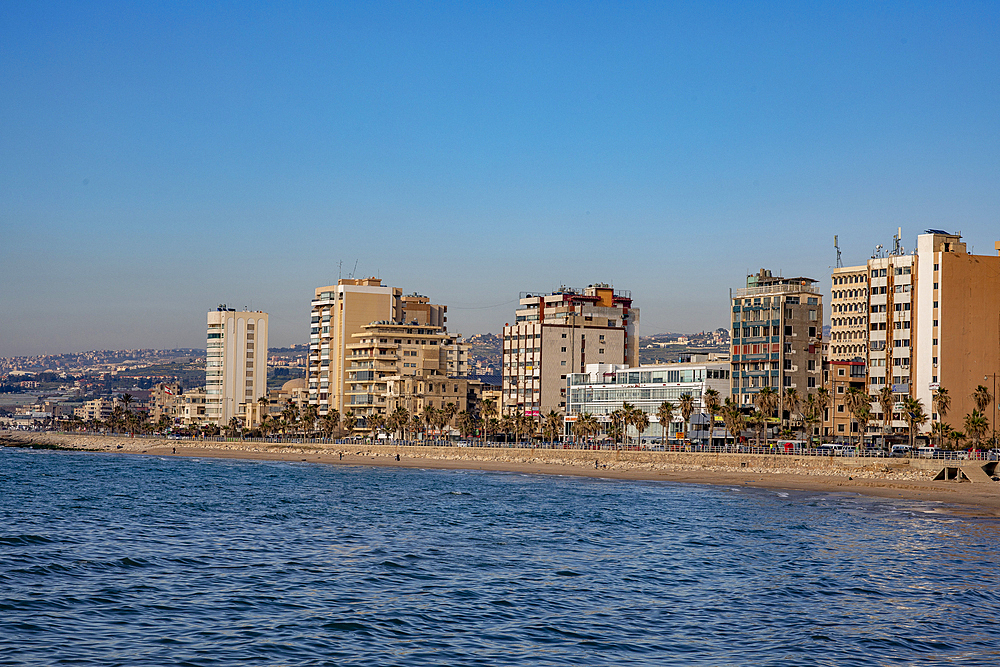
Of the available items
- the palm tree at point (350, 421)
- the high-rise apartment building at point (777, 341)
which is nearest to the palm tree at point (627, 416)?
the high-rise apartment building at point (777, 341)

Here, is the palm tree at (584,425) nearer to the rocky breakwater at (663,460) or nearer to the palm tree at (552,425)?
the palm tree at (552,425)

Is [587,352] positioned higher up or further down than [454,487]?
higher up

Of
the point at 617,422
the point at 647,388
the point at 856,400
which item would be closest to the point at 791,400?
the point at 856,400

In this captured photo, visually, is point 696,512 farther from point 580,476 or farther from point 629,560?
point 580,476

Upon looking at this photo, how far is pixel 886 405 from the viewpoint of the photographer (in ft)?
402

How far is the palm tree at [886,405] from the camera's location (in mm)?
122812

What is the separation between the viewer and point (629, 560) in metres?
42.1

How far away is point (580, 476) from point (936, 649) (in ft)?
294

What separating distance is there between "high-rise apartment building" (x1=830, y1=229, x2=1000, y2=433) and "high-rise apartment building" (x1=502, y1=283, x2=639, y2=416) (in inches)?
2388

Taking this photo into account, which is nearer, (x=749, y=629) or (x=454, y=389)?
(x=749, y=629)

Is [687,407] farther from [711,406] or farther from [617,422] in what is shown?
[617,422]

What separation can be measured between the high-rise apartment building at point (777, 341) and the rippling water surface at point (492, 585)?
74.6 metres

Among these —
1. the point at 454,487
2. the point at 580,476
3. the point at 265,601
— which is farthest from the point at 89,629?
the point at 580,476

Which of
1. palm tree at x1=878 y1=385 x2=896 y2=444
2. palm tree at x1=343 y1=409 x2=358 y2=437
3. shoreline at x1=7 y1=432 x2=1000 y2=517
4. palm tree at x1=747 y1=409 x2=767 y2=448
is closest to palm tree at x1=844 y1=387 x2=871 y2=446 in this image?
palm tree at x1=878 y1=385 x2=896 y2=444
